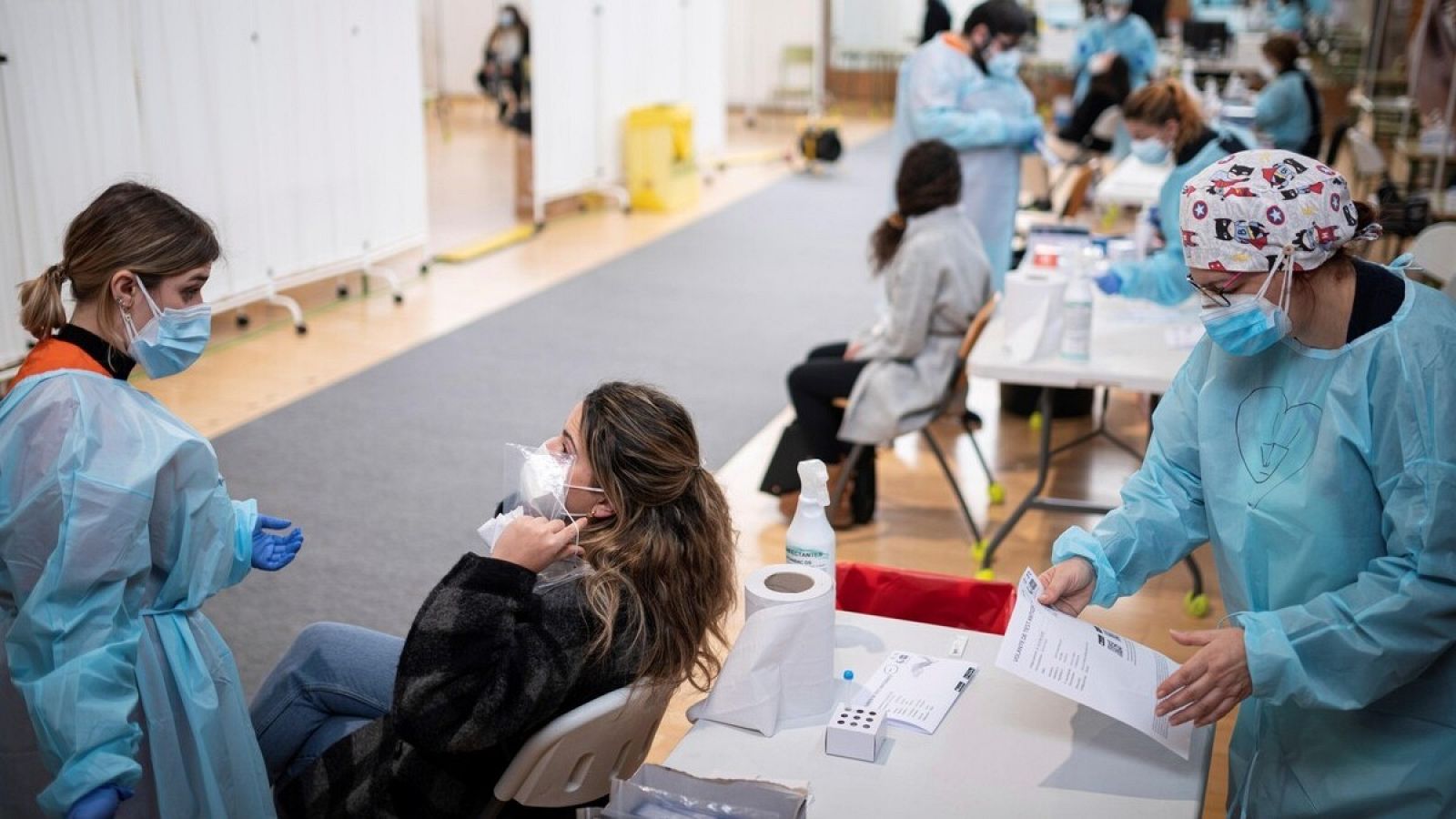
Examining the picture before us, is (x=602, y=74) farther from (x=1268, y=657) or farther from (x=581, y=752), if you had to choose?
(x=1268, y=657)

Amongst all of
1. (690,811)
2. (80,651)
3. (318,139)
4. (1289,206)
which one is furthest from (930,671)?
(318,139)

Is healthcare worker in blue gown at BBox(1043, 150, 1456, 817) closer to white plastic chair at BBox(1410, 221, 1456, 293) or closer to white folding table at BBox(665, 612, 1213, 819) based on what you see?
white folding table at BBox(665, 612, 1213, 819)

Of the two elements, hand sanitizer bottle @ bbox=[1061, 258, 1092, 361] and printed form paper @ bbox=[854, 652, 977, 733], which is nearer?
printed form paper @ bbox=[854, 652, 977, 733]

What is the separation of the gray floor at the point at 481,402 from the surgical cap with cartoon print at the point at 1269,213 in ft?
8.71

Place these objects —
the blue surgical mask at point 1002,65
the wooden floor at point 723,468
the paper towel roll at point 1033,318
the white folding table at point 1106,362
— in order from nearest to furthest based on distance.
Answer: the white folding table at point 1106,362 → the paper towel roll at point 1033,318 → the wooden floor at point 723,468 → the blue surgical mask at point 1002,65

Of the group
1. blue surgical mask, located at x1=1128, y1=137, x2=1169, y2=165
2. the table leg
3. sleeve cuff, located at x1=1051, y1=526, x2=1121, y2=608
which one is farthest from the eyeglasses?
blue surgical mask, located at x1=1128, y1=137, x2=1169, y2=165

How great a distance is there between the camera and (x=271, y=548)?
7.87 ft

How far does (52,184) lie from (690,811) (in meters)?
4.60

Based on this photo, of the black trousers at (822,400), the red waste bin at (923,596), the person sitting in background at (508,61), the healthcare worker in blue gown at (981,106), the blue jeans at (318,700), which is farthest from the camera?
the person sitting in background at (508,61)

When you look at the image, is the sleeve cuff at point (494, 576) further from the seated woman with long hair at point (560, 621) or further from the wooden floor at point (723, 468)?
the wooden floor at point (723, 468)

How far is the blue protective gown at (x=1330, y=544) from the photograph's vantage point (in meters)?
1.86

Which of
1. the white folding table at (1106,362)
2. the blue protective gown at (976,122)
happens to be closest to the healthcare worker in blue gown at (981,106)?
the blue protective gown at (976,122)

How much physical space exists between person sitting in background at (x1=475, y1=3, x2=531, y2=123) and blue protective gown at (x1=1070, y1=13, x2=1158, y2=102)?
4359mm

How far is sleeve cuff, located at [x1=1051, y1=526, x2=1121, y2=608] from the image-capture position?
2.11m
